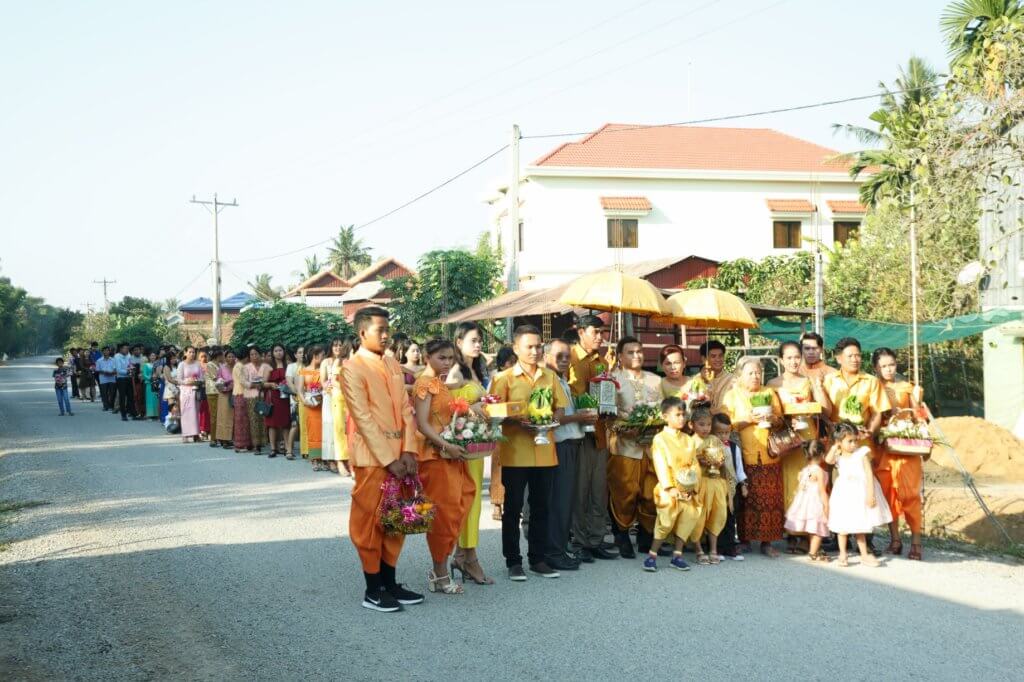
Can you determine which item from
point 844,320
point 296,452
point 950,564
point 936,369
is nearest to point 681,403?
point 950,564

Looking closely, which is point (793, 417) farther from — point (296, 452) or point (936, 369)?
point (936, 369)

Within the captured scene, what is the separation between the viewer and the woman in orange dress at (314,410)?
15312 millimetres

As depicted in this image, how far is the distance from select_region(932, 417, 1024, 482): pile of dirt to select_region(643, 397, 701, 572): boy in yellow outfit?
10.5 metres

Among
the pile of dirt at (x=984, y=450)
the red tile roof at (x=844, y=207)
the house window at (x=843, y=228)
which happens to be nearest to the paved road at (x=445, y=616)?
the pile of dirt at (x=984, y=450)

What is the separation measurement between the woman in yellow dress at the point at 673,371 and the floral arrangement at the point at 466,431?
2315 mm

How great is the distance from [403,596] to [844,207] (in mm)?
34549

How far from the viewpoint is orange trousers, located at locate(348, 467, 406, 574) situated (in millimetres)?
6936

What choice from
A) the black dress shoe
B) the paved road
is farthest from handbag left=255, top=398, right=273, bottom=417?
the black dress shoe

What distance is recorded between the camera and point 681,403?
28.7 feet

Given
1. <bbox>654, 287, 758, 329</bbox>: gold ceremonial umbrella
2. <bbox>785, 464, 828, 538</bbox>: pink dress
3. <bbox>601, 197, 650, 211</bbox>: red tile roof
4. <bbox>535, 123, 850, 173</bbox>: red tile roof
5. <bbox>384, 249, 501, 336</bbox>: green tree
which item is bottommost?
<bbox>785, 464, 828, 538</bbox>: pink dress

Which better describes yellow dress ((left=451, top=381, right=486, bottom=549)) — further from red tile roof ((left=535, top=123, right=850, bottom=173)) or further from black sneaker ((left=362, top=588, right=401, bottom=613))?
red tile roof ((left=535, top=123, right=850, bottom=173))

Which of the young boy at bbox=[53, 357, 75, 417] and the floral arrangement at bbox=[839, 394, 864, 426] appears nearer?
the floral arrangement at bbox=[839, 394, 864, 426]

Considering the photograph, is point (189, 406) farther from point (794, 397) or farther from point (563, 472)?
point (794, 397)

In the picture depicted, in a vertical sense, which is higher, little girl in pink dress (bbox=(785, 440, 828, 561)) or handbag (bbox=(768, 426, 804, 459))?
handbag (bbox=(768, 426, 804, 459))
